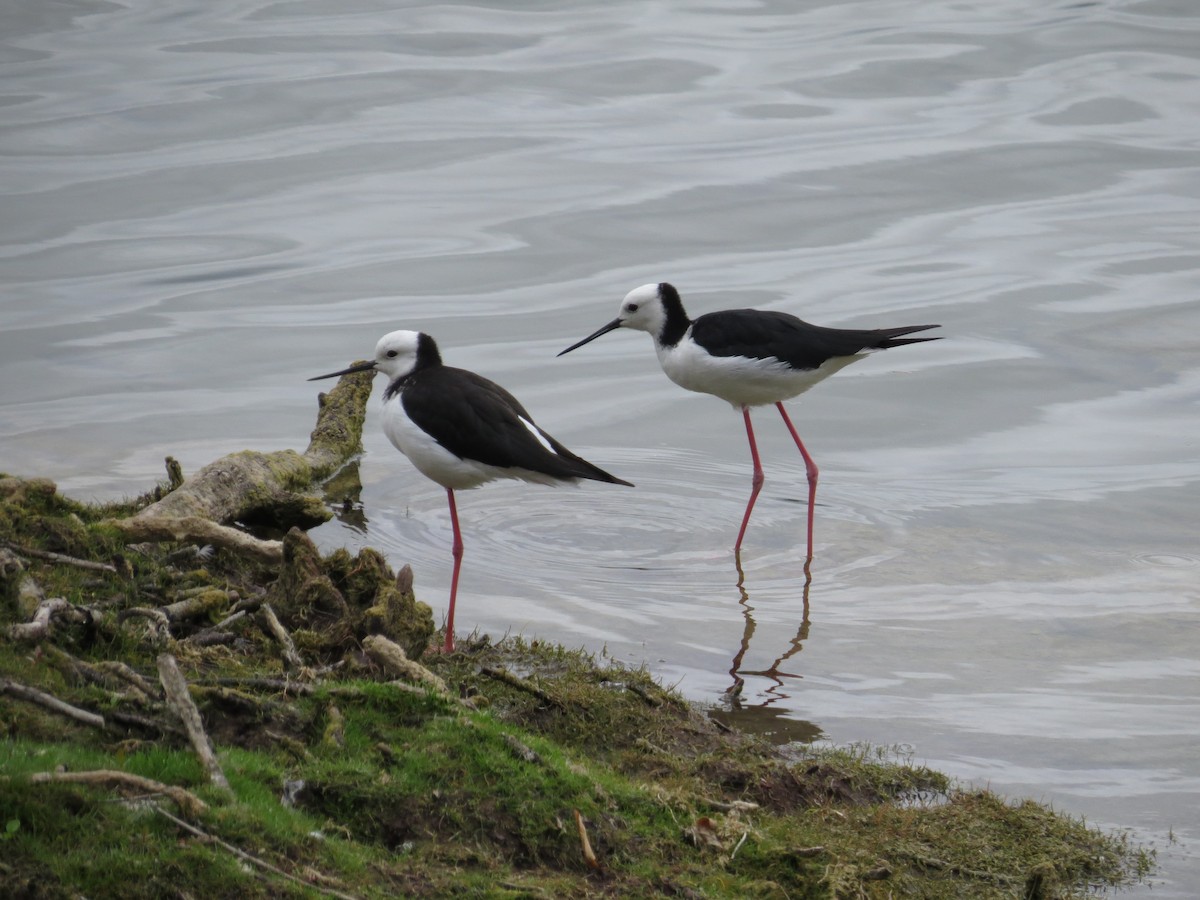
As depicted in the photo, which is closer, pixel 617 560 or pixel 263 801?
pixel 263 801

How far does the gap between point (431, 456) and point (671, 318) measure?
3.52 meters

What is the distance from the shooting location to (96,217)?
773 inches

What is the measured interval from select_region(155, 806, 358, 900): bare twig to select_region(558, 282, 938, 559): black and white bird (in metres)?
6.22

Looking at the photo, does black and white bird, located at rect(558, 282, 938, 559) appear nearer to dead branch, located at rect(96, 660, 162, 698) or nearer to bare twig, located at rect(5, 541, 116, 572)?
bare twig, located at rect(5, 541, 116, 572)

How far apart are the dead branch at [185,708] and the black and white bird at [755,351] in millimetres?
5832

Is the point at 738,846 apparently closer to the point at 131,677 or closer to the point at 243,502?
the point at 131,677

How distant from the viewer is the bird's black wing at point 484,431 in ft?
25.6

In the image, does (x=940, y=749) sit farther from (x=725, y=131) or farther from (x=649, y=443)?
(x=725, y=131)

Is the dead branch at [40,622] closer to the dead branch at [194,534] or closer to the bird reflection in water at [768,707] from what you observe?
the dead branch at [194,534]

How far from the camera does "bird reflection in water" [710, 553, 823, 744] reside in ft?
22.7

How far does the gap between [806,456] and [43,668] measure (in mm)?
7066

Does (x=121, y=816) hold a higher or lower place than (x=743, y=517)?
higher

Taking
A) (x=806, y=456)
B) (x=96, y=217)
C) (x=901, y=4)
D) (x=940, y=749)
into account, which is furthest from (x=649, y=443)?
(x=901, y=4)

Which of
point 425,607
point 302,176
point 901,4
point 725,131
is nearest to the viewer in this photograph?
point 425,607
